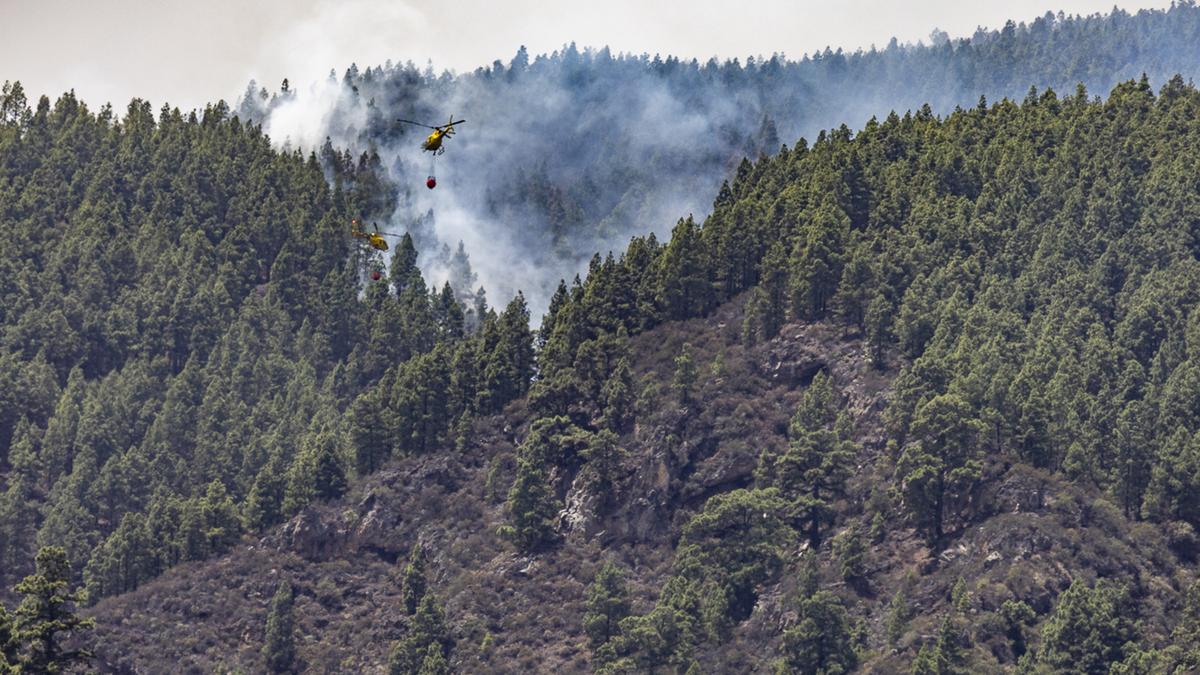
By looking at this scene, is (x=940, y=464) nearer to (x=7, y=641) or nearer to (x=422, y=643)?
(x=422, y=643)

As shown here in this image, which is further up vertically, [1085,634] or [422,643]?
[422,643]

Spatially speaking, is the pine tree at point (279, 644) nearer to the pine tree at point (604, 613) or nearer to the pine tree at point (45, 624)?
the pine tree at point (604, 613)

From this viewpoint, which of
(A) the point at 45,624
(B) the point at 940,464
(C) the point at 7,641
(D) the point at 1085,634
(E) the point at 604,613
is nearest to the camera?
(A) the point at 45,624

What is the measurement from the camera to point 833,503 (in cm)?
19525

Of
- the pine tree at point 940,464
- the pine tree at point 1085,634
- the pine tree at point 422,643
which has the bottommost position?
the pine tree at point 1085,634

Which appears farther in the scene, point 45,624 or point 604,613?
point 604,613

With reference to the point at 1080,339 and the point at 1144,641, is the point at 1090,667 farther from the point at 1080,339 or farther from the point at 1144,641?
the point at 1080,339

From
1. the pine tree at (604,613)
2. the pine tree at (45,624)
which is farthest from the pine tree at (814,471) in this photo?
the pine tree at (45,624)

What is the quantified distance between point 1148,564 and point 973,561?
12.1 metres

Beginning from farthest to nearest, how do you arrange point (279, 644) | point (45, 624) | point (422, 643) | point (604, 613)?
point (279, 644), point (422, 643), point (604, 613), point (45, 624)

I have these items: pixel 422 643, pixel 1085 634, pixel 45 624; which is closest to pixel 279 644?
pixel 422 643

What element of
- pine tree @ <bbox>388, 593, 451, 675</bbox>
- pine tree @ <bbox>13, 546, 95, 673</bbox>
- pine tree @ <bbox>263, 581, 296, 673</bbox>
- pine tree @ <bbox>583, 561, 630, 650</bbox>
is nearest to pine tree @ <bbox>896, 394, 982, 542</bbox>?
pine tree @ <bbox>583, 561, 630, 650</bbox>

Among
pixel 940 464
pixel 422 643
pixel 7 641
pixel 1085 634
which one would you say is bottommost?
pixel 1085 634

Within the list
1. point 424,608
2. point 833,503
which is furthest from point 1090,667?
point 424,608
